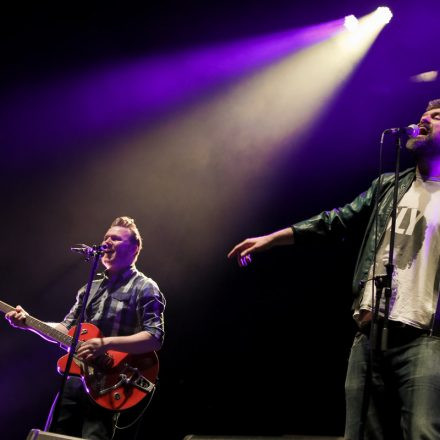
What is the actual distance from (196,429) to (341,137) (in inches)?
132

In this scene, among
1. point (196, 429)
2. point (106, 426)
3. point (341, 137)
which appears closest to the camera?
point (106, 426)

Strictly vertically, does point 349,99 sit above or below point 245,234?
above

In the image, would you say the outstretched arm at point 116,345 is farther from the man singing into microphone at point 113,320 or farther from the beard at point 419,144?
the beard at point 419,144

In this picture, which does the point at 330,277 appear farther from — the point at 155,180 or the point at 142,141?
the point at 142,141

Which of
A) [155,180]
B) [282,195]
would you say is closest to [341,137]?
[282,195]

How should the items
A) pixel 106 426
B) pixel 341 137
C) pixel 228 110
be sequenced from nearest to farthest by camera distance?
pixel 106 426, pixel 341 137, pixel 228 110

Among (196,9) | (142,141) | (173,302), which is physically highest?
(196,9)

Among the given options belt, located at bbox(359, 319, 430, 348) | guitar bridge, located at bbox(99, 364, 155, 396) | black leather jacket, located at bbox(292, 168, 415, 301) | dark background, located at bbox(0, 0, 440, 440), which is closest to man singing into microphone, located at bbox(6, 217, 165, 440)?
guitar bridge, located at bbox(99, 364, 155, 396)

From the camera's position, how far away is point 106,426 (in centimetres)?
376

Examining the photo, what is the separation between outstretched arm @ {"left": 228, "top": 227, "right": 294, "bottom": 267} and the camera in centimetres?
252

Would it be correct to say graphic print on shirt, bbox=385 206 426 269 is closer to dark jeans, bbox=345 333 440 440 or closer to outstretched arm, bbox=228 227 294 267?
dark jeans, bbox=345 333 440 440

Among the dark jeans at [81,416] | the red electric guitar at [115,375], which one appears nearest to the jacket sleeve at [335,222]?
the red electric guitar at [115,375]

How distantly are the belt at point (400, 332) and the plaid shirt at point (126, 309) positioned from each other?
84.4 inches

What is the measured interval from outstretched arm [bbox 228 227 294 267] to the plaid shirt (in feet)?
5.64
